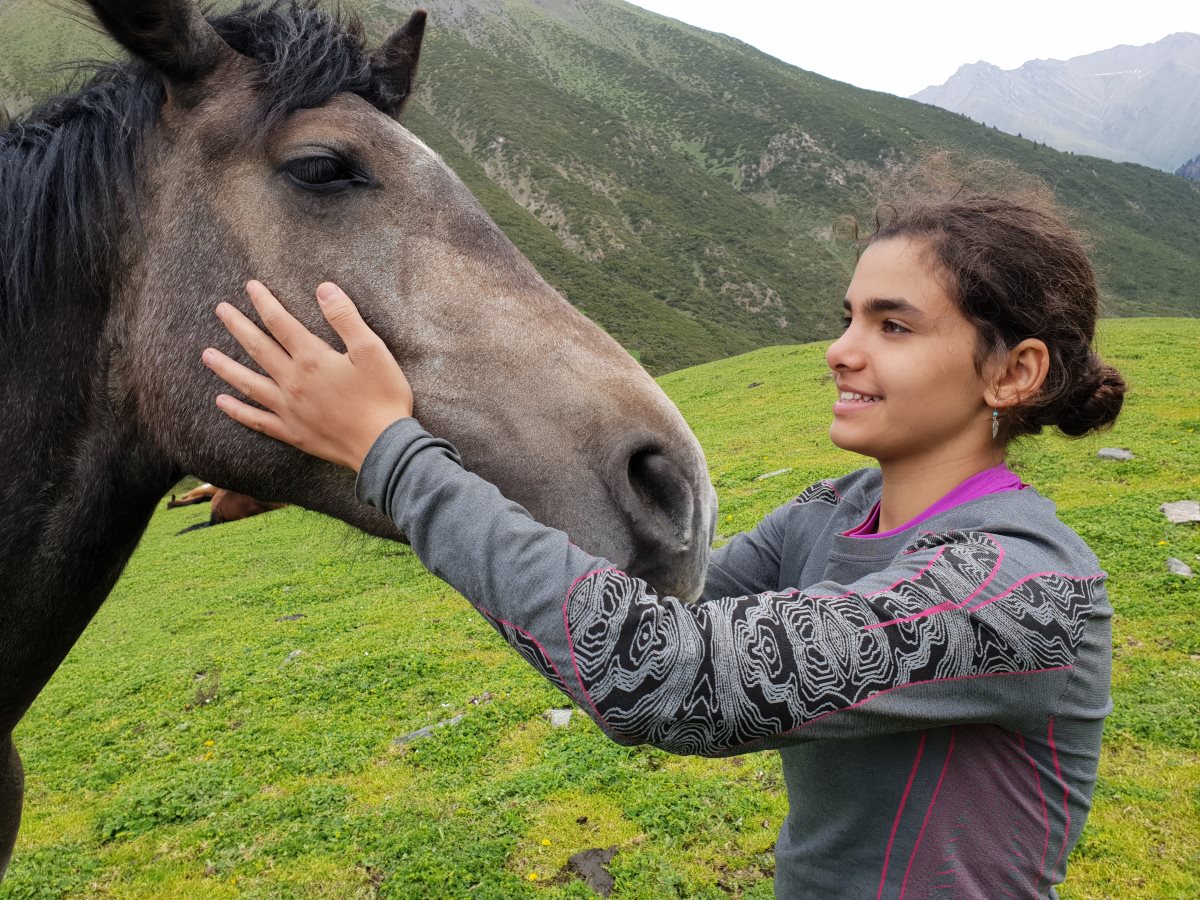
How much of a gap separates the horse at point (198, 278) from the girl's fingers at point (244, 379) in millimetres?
86

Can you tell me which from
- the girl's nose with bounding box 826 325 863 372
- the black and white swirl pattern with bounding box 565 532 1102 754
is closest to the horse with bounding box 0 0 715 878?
the girl's nose with bounding box 826 325 863 372

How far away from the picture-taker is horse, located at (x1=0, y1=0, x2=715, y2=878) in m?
2.10

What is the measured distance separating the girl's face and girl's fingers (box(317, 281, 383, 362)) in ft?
3.79

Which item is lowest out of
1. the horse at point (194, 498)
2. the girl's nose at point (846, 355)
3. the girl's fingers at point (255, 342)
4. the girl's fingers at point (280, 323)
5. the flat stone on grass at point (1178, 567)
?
the horse at point (194, 498)

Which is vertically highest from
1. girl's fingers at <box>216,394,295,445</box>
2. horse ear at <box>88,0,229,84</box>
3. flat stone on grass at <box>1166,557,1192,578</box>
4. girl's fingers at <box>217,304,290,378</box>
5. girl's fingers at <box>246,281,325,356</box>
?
horse ear at <box>88,0,229,84</box>

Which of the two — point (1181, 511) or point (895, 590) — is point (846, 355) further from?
point (1181, 511)

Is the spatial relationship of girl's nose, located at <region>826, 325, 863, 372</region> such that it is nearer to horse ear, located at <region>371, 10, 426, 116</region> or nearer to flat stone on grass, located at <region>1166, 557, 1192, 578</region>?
horse ear, located at <region>371, 10, 426, 116</region>

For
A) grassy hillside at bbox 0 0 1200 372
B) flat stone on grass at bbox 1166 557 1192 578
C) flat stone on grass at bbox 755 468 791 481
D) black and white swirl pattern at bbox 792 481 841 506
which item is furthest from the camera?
grassy hillside at bbox 0 0 1200 372

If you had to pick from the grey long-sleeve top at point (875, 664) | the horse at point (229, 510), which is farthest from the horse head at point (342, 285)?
the horse at point (229, 510)

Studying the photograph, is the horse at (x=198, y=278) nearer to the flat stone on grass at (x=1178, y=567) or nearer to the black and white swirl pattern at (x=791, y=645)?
the black and white swirl pattern at (x=791, y=645)

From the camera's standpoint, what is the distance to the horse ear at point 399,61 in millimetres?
2562

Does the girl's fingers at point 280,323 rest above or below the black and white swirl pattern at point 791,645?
above

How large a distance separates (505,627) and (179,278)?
163 centimetres

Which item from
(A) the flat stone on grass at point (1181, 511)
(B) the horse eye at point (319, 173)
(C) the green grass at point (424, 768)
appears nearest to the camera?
(B) the horse eye at point (319, 173)
